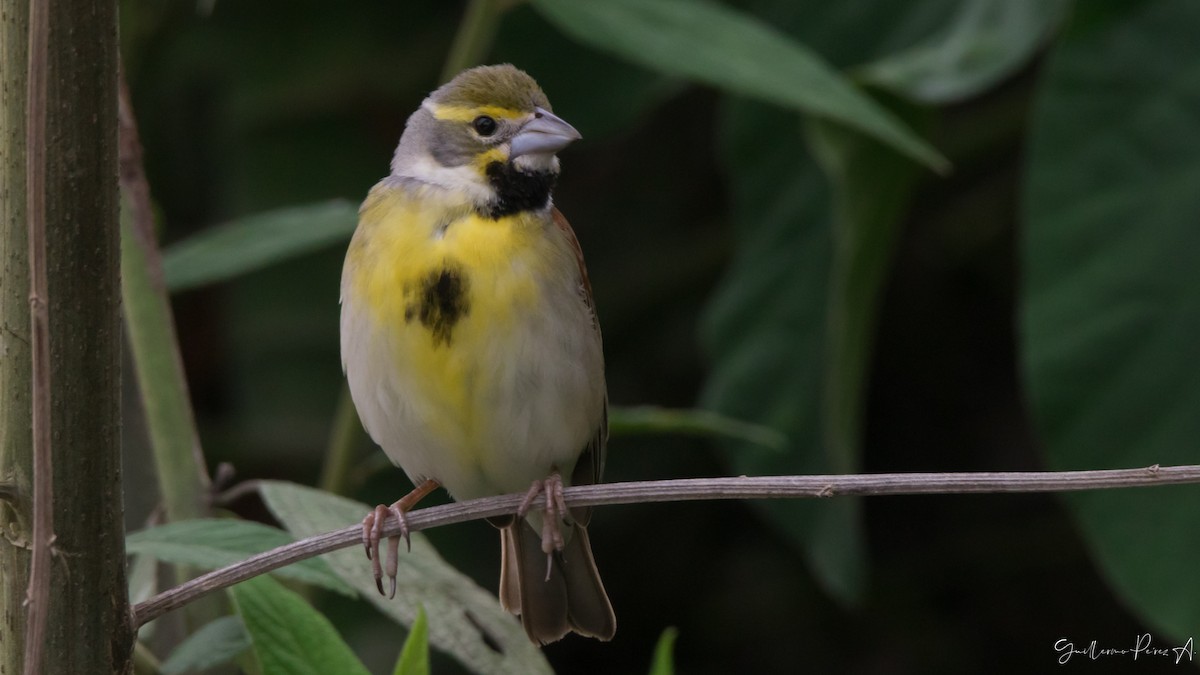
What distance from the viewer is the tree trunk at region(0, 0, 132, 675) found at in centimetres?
111

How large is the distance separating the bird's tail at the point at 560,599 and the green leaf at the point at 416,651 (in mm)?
768

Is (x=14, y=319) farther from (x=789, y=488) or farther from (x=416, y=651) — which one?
(x=789, y=488)

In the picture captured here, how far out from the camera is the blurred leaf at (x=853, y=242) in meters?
2.54

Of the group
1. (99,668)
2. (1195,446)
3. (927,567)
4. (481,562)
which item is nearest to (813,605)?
(927,567)

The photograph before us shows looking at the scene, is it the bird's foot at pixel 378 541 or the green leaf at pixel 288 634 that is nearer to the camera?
the green leaf at pixel 288 634

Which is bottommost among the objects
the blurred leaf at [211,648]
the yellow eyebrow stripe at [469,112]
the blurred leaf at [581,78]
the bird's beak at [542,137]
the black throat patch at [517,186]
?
the blurred leaf at [211,648]

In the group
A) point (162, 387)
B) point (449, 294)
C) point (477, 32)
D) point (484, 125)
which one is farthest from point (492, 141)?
point (162, 387)

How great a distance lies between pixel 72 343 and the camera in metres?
1.13

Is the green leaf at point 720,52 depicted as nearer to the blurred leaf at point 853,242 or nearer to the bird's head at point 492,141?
the bird's head at point 492,141

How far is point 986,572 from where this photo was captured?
11.5 feet

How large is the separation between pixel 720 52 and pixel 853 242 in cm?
62

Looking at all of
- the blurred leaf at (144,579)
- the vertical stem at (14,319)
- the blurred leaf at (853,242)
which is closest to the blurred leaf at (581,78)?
the blurred leaf at (853,242)

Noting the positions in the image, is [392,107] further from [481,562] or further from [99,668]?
[99,668]

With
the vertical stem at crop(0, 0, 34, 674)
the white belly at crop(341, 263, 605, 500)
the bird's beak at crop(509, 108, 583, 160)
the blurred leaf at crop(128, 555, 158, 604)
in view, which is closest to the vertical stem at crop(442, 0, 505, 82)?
the bird's beak at crop(509, 108, 583, 160)
